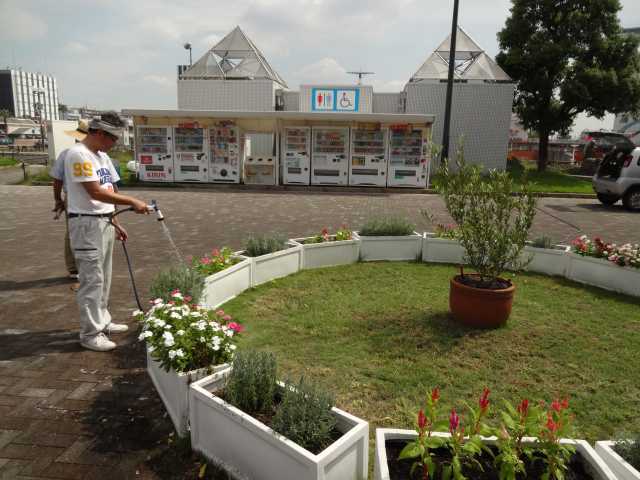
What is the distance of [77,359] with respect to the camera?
404 cm

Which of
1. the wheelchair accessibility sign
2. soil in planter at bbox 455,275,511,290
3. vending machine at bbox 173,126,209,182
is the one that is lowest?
soil in planter at bbox 455,275,511,290

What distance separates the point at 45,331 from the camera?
461 cm

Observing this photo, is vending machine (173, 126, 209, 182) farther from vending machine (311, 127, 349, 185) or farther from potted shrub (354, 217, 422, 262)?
potted shrub (354, 217, 422, 262)

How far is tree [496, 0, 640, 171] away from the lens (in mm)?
21469

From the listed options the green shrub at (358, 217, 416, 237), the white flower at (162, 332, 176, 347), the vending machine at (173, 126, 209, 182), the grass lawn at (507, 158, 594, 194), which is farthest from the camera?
the grass lawn at (507, 158, 594, 194)

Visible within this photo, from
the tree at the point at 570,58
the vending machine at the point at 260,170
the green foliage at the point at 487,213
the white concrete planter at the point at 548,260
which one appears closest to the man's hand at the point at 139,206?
the green foliage at the point at 487,213

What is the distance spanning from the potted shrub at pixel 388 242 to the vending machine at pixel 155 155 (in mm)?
12734

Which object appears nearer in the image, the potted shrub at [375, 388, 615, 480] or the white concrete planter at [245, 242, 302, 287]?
the potted shrub at [375, 388, 615, 480]

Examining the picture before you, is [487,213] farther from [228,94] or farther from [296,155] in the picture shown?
[228,94]

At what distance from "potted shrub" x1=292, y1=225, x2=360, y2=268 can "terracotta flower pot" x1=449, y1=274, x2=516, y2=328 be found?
2587 millimetres

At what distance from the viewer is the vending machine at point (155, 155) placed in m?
18.0

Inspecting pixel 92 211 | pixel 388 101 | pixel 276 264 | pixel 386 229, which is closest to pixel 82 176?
pixel 92 211

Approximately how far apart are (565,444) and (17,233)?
10156 mm

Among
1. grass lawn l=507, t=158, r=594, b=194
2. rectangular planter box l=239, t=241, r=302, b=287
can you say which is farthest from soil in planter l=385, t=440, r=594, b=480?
grass lawn l=507, t=158, r=594, b=194
